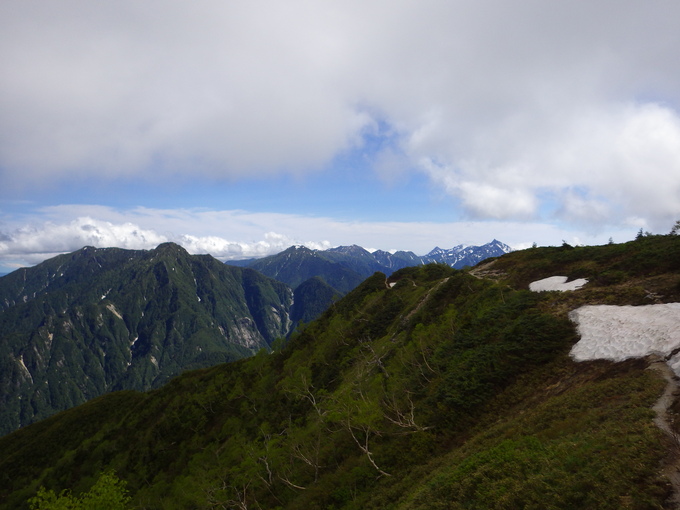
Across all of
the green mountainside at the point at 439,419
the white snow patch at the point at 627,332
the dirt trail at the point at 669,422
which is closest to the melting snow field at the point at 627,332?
the white snow patch at the point at 627,332

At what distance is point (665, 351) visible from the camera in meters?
22.2

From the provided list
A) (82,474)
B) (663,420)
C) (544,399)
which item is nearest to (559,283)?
(544,399)

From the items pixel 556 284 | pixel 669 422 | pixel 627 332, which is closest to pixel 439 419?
pixel 669 422

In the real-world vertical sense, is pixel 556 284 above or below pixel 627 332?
above

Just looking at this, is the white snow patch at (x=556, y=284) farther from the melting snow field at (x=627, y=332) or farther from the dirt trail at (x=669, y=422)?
the dirt trail at (x=669, y=422)

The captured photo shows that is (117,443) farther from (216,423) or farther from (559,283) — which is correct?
(559,283)

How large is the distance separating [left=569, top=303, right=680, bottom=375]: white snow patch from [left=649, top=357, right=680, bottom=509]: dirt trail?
0.73 metres

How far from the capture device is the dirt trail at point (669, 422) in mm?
11133

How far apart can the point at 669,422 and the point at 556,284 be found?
39513mm

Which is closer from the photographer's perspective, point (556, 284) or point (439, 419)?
point (439, 419)

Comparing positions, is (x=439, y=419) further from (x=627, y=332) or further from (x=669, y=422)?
(x=627, y=332)

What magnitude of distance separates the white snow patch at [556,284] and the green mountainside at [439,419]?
5.99 feet

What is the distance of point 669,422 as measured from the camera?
14906 mm

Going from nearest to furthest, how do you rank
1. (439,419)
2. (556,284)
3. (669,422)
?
1. (669,422)
2. (439,419)
3. (556,284)
